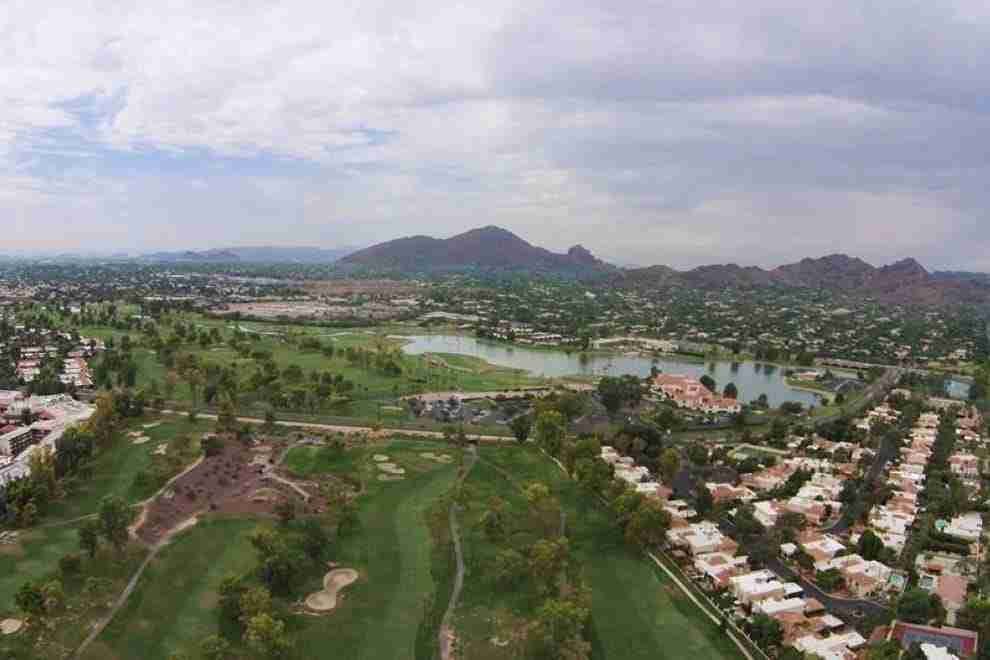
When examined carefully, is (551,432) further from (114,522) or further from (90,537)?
(90,537)

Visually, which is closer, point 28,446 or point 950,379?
point 28,446

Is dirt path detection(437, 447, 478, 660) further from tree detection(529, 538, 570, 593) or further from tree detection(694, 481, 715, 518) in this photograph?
tree detection(694, 481, 715, 518)

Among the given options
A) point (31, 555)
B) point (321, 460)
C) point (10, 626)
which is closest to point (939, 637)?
point (321, 460)

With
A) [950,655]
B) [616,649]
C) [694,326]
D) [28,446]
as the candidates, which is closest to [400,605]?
[616,649]

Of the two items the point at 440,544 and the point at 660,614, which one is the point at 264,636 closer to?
the point at 440,544

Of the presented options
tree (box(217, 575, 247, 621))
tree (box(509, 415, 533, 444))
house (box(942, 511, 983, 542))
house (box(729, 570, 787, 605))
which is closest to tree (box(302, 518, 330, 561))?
tree (box(217, 575, 247, 621))

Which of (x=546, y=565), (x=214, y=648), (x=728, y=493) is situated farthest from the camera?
(x=728, y=493)
